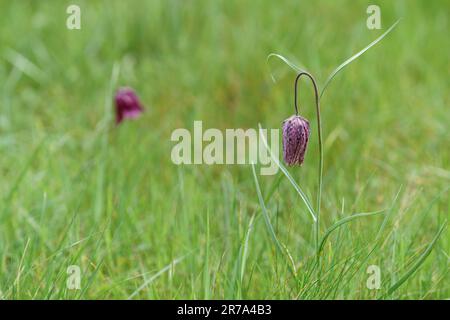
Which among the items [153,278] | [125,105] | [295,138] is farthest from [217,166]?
[295,138]

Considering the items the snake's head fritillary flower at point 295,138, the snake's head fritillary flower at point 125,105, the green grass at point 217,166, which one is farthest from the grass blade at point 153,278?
the snake's head fritillary flower at point 125,105

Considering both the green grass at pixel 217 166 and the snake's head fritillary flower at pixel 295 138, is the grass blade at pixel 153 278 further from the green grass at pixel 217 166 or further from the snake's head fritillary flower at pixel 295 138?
the snake's head fritillary flower at pixel 295 138

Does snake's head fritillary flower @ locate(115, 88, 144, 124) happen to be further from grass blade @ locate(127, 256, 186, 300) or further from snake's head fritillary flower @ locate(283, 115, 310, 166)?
snake's head fritillary flower @ locate(283, 115, 310, 166)

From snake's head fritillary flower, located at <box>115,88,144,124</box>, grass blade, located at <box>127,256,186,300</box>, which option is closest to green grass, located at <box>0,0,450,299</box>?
grass blade, located at <box>127,256,186,300</box>

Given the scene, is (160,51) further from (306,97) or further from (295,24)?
(306,97)

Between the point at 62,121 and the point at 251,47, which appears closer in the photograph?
the point at 62,121
